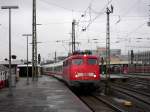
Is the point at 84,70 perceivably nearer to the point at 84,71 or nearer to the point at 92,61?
the point at 84,71

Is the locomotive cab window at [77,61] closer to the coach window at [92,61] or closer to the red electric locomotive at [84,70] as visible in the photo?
the red electric locomotive at [84,70]

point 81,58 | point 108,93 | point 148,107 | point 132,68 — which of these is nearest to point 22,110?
point 148,107

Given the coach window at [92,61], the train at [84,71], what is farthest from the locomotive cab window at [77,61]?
the coach window at [92,61]

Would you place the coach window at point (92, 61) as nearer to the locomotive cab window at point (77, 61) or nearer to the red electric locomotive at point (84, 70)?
the red electric locomotive at point (84, 70)

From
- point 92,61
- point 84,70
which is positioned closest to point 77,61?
point 84,70

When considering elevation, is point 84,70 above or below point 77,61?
below

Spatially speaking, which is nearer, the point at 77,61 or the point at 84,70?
the point at 84,70

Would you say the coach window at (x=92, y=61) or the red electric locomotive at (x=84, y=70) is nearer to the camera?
the red electric locomotive at (x=84, y=70)

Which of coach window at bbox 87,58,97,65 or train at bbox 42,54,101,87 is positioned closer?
train at bbox 42,54,101,87

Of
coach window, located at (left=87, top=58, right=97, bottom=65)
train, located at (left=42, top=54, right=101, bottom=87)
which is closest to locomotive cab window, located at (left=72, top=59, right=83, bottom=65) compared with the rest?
train, located at (left=42, top=54, right=101, bottom=87)

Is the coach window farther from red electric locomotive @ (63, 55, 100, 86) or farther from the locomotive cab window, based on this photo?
the locomotive cab window

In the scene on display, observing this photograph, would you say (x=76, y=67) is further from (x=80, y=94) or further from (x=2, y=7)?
(x=2, y=7)

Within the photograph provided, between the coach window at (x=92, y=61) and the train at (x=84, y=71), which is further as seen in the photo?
the coach window at (x=92, y=61)

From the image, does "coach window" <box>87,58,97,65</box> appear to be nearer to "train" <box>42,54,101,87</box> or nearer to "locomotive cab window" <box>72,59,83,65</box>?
"train" <box>42,54,101,87</box>
